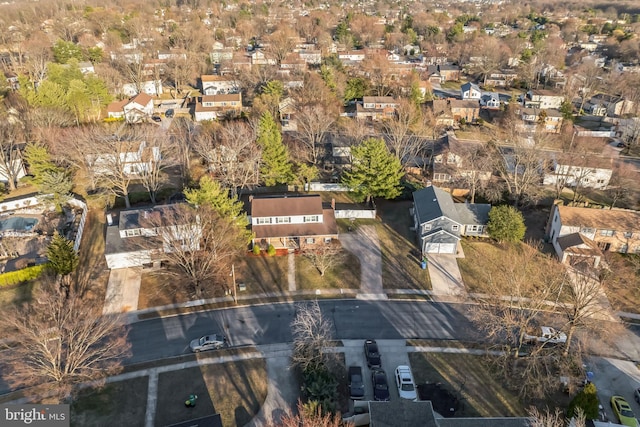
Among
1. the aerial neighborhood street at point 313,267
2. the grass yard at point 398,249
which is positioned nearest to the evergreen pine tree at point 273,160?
the aerial neighborhood street at point 313,267

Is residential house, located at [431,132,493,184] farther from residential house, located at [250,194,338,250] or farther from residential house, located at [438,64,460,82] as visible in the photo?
residential house, located at [438,64,460,82]

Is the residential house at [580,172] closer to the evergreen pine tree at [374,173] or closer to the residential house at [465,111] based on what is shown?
the evergreen pine tree at [374,173]

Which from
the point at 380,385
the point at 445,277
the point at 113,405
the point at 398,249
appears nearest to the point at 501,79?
the point at 398,249

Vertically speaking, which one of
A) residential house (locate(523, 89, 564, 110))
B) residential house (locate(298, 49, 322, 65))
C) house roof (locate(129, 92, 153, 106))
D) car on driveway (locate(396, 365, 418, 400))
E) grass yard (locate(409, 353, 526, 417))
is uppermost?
residential house (locate(298, 49, 322, 65))

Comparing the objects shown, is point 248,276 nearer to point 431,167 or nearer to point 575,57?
point 431,167

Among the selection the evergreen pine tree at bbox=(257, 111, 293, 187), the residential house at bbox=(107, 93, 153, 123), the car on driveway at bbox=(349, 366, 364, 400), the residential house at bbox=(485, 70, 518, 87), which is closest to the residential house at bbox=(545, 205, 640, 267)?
the car on driveway at bbox=(349, 366, 364, 400)
